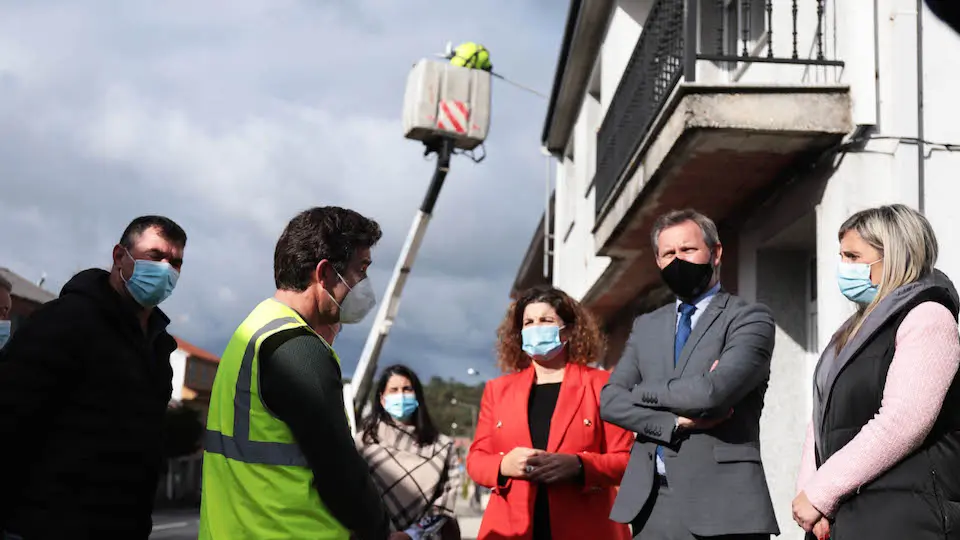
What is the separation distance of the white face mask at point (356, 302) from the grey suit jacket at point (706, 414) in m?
1.34

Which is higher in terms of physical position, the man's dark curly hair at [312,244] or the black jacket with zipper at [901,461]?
the man's dark curly hair at [312,244]

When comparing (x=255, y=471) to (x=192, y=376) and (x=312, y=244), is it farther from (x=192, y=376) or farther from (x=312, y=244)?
(x=192, y=376)

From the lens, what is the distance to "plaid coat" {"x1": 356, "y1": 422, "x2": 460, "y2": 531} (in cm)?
582

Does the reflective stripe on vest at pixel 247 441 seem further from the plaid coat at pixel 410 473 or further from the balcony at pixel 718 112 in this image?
the balcony at pixel 718 112

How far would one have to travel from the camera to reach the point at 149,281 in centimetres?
446

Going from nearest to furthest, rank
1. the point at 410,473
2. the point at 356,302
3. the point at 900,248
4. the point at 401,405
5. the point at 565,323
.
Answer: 1. the point at 356,302
2. the point at 900,248
3. the point at 565,323
4. the point at 410,473
5. the point at 401,405

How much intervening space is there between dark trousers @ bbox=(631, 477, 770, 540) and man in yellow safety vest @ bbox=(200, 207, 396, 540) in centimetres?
136

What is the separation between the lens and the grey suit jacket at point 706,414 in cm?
400

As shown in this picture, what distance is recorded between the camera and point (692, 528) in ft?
13.1

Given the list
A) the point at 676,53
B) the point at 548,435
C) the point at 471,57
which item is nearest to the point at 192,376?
the point at 471,57

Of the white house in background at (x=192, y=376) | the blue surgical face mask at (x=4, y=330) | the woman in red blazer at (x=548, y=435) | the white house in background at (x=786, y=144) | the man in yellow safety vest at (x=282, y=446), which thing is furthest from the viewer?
the white house in background at (x=192, y=376)

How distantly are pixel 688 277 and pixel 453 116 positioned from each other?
1511 centimetres

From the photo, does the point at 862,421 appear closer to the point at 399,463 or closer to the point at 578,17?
the point at 399,463

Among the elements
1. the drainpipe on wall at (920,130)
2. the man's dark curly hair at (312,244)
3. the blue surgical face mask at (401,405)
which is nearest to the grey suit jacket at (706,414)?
the man's dark curly hair at (312,244)
